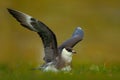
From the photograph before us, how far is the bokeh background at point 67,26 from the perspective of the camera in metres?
25.1

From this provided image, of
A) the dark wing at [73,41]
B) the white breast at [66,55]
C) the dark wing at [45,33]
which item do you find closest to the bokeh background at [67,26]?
the dark wing at [73,41]

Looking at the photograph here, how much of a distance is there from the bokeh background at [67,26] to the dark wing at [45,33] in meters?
4.95

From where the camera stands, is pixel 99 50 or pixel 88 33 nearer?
pixel 99 50

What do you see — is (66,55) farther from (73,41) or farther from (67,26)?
(67,26)

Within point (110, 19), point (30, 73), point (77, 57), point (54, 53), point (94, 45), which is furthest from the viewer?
point (110, 19)

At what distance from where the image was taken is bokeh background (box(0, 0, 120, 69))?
2509 centimetres

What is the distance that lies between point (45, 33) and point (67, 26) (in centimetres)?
955

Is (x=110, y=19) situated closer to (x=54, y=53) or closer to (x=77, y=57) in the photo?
(x=77, y=57)

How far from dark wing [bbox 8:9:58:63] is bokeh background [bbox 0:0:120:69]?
4.95 meters

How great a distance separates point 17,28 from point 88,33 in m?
2.60

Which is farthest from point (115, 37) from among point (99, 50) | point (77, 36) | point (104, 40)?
point (77, 36)

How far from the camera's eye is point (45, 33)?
59.3ft

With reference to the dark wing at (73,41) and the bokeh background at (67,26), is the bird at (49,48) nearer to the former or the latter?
the dark wing at (73,41)

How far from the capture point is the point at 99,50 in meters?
24.9
